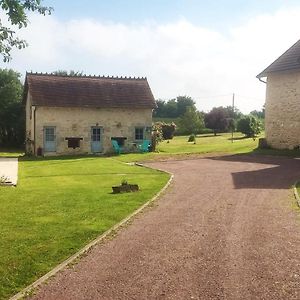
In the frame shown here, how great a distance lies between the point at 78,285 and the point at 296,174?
1302 cm

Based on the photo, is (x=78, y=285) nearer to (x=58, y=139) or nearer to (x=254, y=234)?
(x=254, y=234)

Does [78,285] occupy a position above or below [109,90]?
below

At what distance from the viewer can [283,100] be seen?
27.8 m

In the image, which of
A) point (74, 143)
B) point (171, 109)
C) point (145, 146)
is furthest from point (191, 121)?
point (171, 109)

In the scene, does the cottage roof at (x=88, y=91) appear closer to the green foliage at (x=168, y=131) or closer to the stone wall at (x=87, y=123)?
the stone wall at (x=87, y=123)

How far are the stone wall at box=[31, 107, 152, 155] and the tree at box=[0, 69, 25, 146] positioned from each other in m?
16.7

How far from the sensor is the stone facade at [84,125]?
31.4 metres

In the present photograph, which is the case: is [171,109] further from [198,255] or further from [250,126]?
[198,255]

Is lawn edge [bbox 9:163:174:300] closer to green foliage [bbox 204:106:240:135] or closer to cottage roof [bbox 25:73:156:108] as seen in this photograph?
cottage roof [bbox 25:73:156:108]

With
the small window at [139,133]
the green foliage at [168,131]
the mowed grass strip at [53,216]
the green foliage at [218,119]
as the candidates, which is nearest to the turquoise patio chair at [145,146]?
the small window at [139,133]

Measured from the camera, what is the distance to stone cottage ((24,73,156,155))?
31453 millimetres

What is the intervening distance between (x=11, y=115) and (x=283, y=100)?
30.4 meters

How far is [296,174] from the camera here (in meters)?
17.2

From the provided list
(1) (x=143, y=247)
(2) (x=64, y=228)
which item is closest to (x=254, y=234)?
(1) (x=143, y=247)
